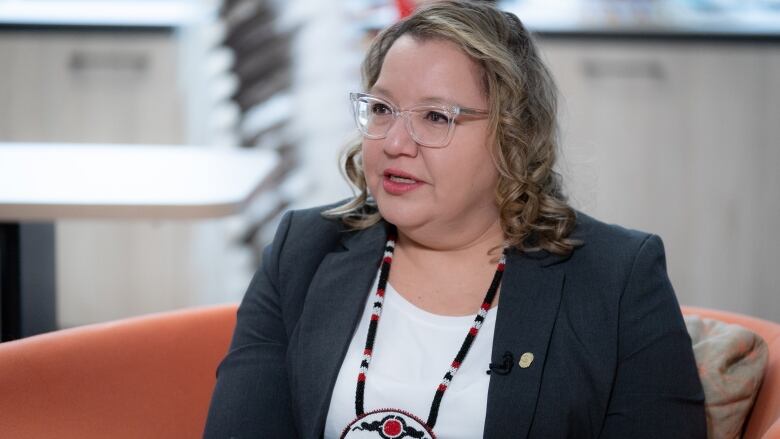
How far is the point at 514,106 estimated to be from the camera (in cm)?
171

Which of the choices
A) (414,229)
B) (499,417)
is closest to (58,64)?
(414,229)

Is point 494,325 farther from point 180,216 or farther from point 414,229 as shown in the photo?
point 180,216

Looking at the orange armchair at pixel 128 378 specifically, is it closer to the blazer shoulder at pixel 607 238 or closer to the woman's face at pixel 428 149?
the blazer shoulder at pixel 607 238

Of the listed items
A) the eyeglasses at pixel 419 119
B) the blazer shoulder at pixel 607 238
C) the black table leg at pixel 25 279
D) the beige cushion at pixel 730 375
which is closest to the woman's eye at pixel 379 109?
the eyeglasses at pixel 419 119

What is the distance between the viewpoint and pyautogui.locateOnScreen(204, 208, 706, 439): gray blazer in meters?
1.60

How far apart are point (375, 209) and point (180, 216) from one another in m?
0.42

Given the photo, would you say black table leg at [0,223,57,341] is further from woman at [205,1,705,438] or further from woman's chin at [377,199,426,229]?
woman's chin at [377,199,426,229]

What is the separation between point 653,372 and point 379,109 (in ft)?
1.99

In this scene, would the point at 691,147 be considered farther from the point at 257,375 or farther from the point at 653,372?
the point at 257,375

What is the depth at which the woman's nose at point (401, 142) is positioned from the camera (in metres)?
1.65

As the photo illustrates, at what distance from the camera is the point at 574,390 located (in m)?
1.61

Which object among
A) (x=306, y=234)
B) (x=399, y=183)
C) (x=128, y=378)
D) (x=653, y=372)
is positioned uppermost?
(x=399, y=183)

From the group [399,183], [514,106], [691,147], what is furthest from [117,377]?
[691,147]

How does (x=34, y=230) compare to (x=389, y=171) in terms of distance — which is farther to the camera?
(x=34, y=230)
